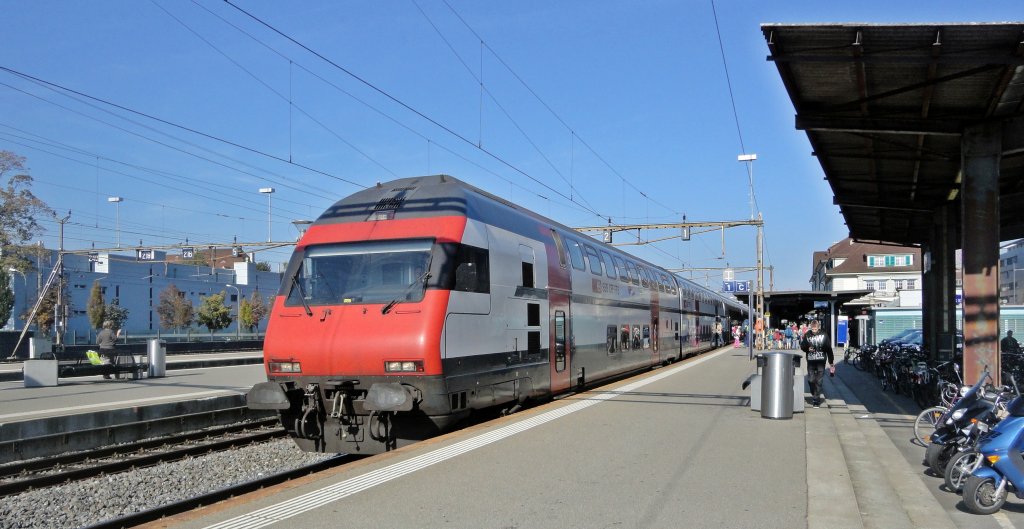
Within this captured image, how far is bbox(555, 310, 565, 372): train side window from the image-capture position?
14.3m

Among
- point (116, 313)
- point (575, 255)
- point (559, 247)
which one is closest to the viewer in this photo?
point (559, 247)

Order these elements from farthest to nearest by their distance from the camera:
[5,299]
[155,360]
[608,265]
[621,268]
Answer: [5,299] → [155,360] → [621,268] → [608,265]

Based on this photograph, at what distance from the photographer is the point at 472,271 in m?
10.9

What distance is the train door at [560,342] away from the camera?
46.4 feet

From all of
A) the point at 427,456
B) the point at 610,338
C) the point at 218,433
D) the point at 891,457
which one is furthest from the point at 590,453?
the point at 610,338

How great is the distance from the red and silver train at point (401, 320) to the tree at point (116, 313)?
54529 millimetres

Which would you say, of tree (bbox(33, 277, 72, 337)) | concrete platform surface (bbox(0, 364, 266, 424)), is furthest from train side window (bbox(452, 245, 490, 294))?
tree (bbox(33, 277, 72, 337))

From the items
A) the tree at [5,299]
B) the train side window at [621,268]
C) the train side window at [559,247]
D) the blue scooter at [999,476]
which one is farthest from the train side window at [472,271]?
the tree at [5,299]

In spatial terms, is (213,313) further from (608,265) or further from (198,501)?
(198,501)

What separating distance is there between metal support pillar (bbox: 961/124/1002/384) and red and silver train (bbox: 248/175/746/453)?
273 inches

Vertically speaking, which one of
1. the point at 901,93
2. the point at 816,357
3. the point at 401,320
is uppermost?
the point at 901,93

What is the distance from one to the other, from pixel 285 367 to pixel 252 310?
2640 inches

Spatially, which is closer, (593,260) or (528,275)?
(528,275)

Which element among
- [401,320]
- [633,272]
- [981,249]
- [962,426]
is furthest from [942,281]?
[401,320]
